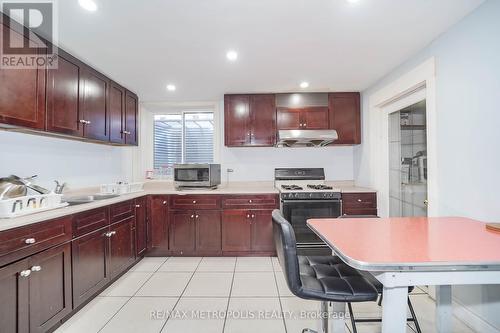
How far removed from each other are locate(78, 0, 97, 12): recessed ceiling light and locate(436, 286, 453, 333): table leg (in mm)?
2770

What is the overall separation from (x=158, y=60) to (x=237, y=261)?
2527 mm

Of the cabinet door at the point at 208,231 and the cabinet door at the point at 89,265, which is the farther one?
the cabinet door at the point at 208,231

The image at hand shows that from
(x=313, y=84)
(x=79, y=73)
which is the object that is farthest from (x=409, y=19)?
(x=79, y=73)

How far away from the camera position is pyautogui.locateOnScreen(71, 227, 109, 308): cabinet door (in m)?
1.99

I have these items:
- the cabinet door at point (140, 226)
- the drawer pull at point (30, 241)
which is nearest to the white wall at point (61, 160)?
the cabinet door at point (140, 226)

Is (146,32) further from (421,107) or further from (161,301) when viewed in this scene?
(421,107)

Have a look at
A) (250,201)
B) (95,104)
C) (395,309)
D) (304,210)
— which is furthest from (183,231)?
(395,309)

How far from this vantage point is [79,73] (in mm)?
2396

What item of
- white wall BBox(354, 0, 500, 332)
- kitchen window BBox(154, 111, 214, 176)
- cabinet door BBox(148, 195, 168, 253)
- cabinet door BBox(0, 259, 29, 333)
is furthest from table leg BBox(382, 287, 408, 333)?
kitchen window BBox(154, 111, 214, 176)

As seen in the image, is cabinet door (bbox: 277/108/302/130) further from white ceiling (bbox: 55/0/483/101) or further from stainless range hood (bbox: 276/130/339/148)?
white ceiling (bbox: 55/0/483/101)

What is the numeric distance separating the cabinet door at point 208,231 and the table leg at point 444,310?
2403 mm

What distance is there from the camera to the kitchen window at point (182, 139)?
3.99 meters

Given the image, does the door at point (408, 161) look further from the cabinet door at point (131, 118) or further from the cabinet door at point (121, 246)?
the cabinet door at point (131, 118)

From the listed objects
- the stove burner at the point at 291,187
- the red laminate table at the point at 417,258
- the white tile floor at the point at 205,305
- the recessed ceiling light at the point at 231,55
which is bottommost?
the white tile floor at the point at 205,305
